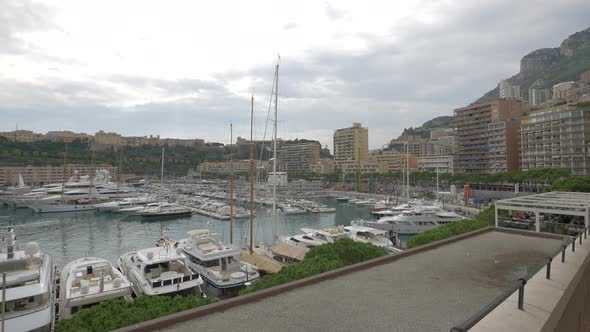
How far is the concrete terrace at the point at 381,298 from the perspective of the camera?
484 centimetres

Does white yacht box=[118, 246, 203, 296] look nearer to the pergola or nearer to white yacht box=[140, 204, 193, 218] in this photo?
the pergola

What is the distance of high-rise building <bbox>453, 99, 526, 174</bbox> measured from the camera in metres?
73.5

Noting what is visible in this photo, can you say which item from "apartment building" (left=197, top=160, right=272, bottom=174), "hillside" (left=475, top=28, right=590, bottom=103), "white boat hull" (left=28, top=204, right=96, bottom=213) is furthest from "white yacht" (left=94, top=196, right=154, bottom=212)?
"hillside" (left=475, top=28, right=590, bottom=103)

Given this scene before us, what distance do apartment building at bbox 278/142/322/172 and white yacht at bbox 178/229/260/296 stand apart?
125403mm

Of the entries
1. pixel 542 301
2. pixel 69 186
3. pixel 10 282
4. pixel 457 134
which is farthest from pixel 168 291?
pixel 457 134

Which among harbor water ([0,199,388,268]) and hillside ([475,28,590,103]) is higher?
hillside ([475,28,590,103])

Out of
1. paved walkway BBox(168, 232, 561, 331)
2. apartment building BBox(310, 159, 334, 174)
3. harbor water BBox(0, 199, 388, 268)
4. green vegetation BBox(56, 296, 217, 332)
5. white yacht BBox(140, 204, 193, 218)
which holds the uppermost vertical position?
apartment building BBox(310, 159, 334, 174)

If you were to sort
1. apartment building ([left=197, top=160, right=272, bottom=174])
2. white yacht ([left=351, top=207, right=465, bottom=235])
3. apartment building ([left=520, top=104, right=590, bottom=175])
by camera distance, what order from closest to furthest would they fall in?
white yacht ([left=351, top=207, right=465, bottom=235]) → apartment building ([left=520, top=104, right=590, bottom=175]) → apartment building ([left=197, top=160, right=272, bottom=174])

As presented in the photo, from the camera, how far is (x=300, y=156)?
154 m

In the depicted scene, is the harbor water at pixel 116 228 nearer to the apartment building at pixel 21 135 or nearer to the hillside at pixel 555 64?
the apartment building at pixel 21 135

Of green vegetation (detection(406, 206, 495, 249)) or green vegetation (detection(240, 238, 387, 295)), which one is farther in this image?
green vegetation (detection(406, 206, 495, 249))

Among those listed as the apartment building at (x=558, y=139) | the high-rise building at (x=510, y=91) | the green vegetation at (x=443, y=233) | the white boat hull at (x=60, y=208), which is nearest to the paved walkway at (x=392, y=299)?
the green vegetation at (x=443, y=233)

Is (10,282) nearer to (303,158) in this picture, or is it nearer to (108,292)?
(108,292)

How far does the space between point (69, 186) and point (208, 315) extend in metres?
70.7
